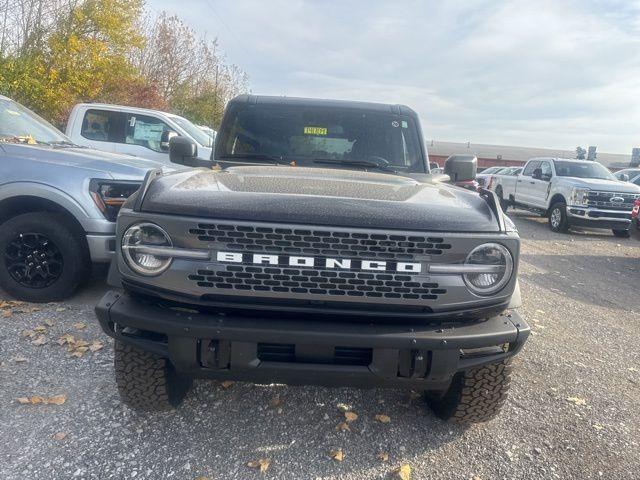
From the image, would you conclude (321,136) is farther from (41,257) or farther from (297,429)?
(41,257)

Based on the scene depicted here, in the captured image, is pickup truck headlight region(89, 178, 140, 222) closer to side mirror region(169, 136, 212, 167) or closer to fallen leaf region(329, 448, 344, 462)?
side mirror region(169, 136, 212, 167)

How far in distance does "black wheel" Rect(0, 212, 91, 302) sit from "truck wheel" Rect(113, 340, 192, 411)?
2062 millimetres

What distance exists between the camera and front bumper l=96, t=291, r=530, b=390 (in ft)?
7.26

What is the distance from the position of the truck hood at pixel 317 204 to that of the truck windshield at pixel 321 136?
128cm

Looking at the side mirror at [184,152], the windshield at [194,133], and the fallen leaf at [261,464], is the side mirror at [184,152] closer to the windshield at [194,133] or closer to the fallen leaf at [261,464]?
the fallen leaf at [261,464]

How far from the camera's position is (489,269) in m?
2.32

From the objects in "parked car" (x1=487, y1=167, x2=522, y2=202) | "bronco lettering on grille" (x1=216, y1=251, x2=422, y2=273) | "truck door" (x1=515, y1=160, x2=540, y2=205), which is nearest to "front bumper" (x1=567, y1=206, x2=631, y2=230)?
"truck door" (x1=515, y1=160, x2=540, y2=205)

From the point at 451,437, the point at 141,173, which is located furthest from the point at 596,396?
the point at 141,173

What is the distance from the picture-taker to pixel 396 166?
13.1ft

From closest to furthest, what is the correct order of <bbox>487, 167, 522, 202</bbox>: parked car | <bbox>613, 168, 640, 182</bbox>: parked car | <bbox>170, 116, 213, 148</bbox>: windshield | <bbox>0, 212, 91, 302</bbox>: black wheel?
<bbox>0, 212, 91, 302</bbox>: black wheel < <bbox>170, 116, 213, 148</bbox>: windshield < <bbox>613, 168, 640, 182</bbox>: parked car < <bbox>487, 167, 522, 202</bbox>: parked car

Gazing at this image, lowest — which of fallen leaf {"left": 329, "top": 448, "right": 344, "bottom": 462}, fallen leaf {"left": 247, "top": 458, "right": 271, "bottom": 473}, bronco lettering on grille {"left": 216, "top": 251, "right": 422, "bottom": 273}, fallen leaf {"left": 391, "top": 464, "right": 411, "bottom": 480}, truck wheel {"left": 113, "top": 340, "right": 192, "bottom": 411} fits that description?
fallen leaf {"left": 247, "top": 458, "right": 271, "bottom": 473}

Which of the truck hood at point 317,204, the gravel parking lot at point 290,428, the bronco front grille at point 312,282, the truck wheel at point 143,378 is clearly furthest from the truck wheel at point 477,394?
the truck wheel at point 143,378

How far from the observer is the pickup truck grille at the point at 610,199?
11500 millimetres

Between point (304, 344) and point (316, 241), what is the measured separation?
1.51ft
